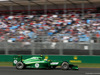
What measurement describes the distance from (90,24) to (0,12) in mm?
9110

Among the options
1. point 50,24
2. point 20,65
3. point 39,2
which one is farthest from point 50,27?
point 20,65

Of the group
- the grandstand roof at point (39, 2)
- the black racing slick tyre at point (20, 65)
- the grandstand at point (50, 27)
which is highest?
the grandstand roof at point (39, 2)

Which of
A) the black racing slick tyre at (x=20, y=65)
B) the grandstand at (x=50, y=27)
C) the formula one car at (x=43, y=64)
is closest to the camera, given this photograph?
the formula one car at (x=43, y=64)

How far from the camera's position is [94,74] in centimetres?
971

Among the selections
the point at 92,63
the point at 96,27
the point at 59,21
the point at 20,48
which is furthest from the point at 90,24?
the point at 20,48

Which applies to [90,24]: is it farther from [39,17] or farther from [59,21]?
[39,17]

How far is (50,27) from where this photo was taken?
18312 millimetres

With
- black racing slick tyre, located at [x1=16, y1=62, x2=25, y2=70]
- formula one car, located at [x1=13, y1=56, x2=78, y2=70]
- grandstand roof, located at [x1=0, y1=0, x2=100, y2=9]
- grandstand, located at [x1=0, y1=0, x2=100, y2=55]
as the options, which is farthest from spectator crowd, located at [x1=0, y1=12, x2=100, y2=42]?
formula one car, located at [x1=13, y1=56, x2=78, y2=70]

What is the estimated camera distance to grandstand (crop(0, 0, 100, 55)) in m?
14.3

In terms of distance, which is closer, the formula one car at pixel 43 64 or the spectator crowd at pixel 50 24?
the formula one car at pixel 43 64

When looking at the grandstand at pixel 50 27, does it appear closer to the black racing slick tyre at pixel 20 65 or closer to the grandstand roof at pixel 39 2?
the grandstand roof at pixel 39 2

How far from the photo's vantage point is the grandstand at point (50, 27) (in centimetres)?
1427

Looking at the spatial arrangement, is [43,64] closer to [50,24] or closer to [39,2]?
[50,24]

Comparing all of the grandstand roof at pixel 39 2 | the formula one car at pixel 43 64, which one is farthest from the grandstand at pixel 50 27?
the formula one car at pixel 43 64
